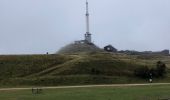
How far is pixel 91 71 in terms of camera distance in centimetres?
8706

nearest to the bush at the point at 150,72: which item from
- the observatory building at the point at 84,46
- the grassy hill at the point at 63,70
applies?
the grassy hill at the point at 63,70

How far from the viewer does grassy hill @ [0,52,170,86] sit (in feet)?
262

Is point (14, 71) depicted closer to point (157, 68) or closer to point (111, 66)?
point (111, 66)

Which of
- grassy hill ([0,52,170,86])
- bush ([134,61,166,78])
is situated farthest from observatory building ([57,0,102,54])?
bush ([134,61,166,78])

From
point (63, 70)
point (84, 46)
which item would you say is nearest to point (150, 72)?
point (63, 70)

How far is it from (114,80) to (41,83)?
11.0m

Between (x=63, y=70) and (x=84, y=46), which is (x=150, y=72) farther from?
(x=84, y=46)

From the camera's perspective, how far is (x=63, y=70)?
8712 cm

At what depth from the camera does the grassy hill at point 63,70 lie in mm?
79812

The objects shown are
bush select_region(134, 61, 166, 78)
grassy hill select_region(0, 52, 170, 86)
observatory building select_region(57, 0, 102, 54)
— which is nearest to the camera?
grassy hill select_region(0, 52, 170, 86)

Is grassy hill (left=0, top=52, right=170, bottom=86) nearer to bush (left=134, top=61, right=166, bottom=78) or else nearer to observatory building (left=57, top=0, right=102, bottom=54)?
bush (left=134, top=61, right=166, bottom=78)

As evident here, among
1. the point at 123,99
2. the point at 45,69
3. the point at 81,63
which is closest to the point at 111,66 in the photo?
the point at 81,63

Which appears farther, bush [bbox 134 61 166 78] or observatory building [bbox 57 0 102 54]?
observatory building [bbox 57 0 102 54]

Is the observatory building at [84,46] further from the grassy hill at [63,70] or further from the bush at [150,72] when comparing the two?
the bush at [150,72]
